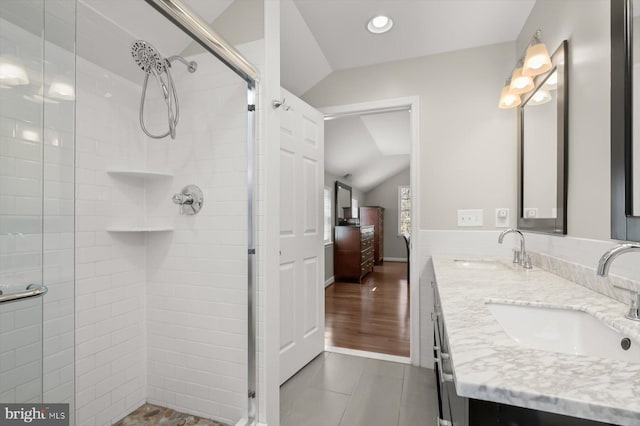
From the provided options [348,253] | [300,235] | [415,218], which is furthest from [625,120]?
[348,253]

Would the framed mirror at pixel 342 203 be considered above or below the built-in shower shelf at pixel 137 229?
above

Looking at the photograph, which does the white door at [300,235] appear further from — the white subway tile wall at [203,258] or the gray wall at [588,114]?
the gray wall at [588,114]

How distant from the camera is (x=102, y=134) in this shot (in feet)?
5.46

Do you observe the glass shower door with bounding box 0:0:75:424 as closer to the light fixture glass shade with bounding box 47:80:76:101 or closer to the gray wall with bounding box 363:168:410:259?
the light fixture glass shade with bounding box 47:80:76:101

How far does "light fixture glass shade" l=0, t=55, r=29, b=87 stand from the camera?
2.94 ft

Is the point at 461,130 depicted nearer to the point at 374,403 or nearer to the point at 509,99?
the point at 509,99

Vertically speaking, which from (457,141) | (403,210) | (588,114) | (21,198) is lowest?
(21,198)

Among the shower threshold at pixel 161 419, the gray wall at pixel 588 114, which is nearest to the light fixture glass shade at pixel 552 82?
the gray wall at pixel 588 114

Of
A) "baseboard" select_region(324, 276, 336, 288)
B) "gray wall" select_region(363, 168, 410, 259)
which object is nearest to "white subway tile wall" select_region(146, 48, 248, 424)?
"baseboard" select_region(324, 276, 336, 288)

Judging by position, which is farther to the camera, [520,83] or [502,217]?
[502,217]

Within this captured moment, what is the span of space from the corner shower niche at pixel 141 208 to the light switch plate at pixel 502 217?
224 cm

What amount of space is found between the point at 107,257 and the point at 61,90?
102 cm

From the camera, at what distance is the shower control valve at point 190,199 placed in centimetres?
170

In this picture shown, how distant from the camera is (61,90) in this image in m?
1.01
